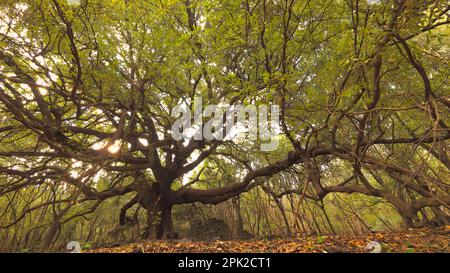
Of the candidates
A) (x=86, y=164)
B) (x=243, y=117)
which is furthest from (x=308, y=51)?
(x=86, y=164)

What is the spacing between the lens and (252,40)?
12.9 ft

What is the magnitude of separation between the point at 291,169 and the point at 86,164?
421 cm

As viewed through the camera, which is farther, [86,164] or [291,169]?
[291,169]

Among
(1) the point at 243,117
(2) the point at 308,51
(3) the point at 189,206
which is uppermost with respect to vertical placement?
(2) the point at 308,51

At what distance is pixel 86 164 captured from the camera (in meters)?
3.80

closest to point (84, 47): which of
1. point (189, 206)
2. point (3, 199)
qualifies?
point (189, 206)
